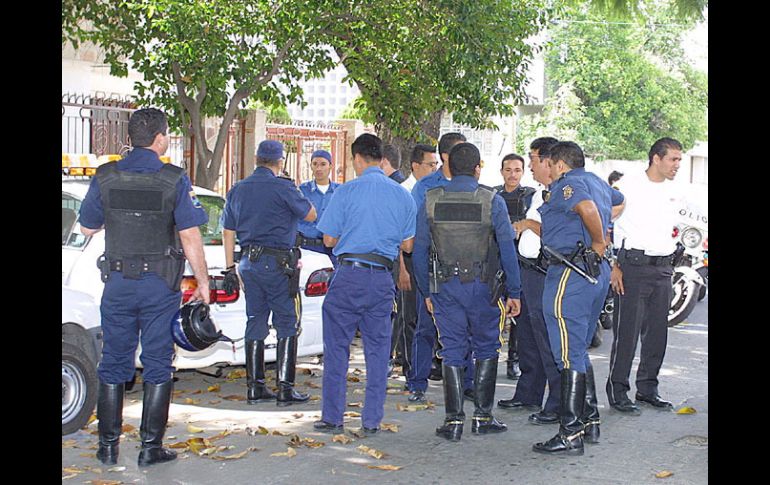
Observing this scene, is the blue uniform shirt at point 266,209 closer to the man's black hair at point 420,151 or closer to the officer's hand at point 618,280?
the man's black hair at point 420,151

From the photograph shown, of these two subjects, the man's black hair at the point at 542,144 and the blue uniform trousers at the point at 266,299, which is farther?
the man's black hair at the point at 542,144

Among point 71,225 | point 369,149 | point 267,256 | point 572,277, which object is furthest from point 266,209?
point 572,277

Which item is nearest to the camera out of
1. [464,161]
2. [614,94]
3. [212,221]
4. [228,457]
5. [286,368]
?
[228,457]

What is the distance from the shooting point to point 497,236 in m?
7.61

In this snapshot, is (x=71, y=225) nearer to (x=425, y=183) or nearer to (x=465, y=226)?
(x=425, y=183)

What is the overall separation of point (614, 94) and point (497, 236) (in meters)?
43.5

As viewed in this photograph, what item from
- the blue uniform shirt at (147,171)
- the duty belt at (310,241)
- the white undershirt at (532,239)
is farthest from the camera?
the duty belt at (310,241)

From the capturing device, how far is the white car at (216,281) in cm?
805

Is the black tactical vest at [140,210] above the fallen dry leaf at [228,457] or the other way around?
above

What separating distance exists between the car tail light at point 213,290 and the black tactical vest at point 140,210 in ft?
4.60

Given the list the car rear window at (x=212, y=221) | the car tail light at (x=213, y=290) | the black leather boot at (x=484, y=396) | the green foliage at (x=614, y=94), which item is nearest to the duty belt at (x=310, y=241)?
the car rear window at (x=212, y=221)

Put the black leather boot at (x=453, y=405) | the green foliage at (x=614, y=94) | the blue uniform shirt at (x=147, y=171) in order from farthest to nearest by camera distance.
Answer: the green foliage at (x=614, y=94) → the black leather boot at (x=453, y=405) → the blue uniform shirt at (x=147, y=171)

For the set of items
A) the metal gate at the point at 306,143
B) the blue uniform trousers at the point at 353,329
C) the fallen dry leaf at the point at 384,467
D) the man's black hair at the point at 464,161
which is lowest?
the fallen dry leaf at the point at 384,467
